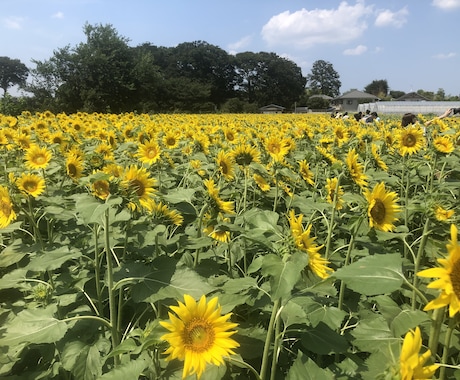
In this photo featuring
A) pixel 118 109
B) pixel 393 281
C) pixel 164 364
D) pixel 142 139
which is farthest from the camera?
pixel 118 109

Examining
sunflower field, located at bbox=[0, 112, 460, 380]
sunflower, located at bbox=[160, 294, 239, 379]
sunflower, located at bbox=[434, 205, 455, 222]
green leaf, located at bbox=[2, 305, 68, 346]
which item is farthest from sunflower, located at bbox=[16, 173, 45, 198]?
sunflower, located at bbox=[434, 205, 455, 222]

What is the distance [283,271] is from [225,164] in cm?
207

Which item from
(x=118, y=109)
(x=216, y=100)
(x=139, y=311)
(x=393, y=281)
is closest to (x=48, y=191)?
(x=139, y=311)

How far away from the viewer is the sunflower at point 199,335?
3.92 ft

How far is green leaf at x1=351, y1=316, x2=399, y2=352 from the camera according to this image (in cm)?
154

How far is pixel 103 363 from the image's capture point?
5.43 feet

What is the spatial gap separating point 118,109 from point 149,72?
5173 millimetres

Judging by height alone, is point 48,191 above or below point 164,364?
above

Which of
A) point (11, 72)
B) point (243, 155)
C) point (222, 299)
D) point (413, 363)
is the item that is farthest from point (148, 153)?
point (11, 72)

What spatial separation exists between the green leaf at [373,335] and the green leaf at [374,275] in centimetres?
33

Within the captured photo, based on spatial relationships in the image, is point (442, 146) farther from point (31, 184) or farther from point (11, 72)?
point (11, 72)

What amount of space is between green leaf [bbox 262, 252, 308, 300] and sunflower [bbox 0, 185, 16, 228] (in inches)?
64.7

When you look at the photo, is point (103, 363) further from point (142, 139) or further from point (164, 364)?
point (142, 139)

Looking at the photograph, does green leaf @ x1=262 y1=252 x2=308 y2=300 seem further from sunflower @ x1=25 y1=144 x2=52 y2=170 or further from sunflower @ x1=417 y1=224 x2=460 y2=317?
sunflower @ x1=25 y1=144 x2=52 y2=170
